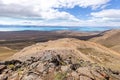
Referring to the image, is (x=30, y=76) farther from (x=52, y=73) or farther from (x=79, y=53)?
(x=79, y=53)

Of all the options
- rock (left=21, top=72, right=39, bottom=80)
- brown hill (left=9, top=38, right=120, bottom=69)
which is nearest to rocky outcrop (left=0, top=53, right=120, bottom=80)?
rock (left=21, top=72, right=39, bottom=80)

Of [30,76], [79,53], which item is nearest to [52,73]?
[30,76]

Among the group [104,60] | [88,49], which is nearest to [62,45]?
[88,49]

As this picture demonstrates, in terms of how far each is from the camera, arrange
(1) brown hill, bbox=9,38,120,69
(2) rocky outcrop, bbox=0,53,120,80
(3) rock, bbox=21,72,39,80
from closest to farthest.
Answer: (2) rocky outcrop, bbox=0,53,120,80 → (3) rock, bbox=21,72,39,80 → (1) brown hill, bbox=9,38,120,69

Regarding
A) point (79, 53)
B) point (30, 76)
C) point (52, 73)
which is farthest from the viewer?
point (79, 53)

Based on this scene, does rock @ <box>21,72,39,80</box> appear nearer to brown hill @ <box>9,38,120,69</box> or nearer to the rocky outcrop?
the rocky outcrop

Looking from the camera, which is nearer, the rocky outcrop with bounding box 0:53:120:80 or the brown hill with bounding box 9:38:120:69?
the rocky outcrop with bounding box 0:53:120:80

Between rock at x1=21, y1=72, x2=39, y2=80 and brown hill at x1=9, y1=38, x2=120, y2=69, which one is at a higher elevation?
rock at x1=21, y1=72, x2=39, y2=80

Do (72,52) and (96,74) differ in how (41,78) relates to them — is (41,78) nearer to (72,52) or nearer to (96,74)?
(96,74)

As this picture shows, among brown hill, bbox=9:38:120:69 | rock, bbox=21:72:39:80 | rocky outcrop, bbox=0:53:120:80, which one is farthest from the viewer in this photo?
brown hill, bbox=9:38:120:69

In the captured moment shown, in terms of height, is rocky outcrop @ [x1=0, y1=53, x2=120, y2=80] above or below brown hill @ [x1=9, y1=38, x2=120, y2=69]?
above

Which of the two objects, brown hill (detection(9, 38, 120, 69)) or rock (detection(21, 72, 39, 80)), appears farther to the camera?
brown hill (detection(9, 38, 120, 69))
